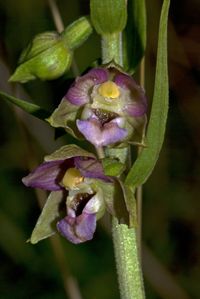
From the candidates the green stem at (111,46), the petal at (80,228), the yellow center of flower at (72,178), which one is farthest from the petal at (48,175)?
the green stem at (111,46)

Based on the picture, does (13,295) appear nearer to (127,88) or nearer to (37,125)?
(37,125)

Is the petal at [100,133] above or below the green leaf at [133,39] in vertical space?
below

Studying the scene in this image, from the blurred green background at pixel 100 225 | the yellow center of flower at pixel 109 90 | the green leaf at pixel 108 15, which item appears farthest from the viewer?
the blurred green background at pixel 100 225

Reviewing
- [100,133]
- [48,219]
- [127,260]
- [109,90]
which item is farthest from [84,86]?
[127,260]

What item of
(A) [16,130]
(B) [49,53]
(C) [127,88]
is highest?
(B) [49,53]

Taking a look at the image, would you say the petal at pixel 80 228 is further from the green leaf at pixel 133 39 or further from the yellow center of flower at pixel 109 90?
the green leaf at pixel 133 39

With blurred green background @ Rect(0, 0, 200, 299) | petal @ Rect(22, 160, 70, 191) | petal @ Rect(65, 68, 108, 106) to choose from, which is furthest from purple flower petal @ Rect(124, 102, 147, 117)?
blurred green background @ Rect(0, 0, 200, 299)

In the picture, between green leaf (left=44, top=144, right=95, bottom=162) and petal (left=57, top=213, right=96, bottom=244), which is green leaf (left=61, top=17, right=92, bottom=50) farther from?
petal (left=57, top=213, right=96, bottom=244)

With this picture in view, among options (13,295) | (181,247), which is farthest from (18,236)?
(181,247)
